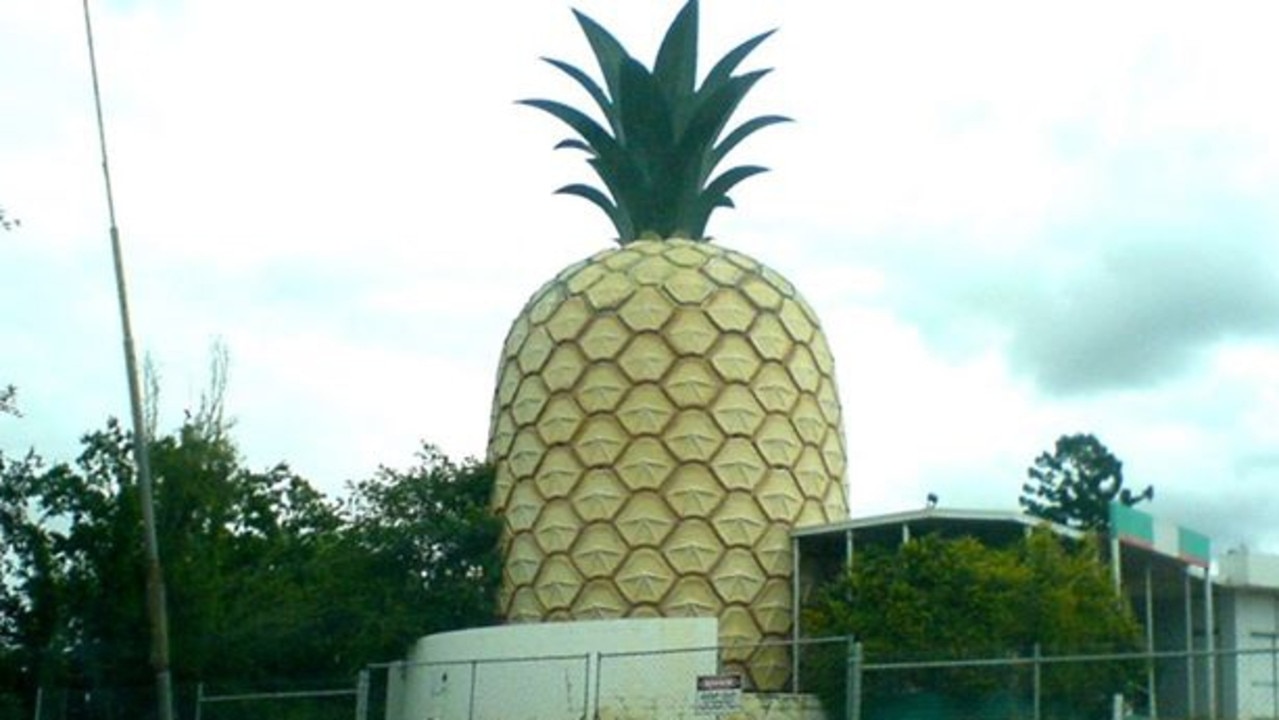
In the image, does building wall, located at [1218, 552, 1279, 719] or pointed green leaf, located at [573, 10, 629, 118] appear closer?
pointed green leaf, located at [573, 10, 629, 118]

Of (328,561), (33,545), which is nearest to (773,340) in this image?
(328,561)

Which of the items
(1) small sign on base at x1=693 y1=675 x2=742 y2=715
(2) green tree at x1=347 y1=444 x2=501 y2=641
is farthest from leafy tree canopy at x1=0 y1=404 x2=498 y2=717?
(1) small sign on base at x1=693 y1=675 x2=742 y2=715

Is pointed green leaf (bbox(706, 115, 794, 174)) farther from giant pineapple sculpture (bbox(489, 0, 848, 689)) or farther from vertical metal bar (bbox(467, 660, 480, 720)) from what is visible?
vertical metal bar (bbox(467, 660, 480, 720))

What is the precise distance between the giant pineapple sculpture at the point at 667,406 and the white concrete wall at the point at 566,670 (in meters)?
3.02

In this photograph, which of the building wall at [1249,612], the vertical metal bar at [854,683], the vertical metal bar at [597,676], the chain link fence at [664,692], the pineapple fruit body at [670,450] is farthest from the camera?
the building wall at [1249,612]

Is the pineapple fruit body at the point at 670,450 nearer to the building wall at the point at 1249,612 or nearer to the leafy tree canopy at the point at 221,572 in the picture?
the leafy tree canopy at the point at 221,572

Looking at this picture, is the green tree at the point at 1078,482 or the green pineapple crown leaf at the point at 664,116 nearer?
the green pineapple crown leaf at the point at 664,116

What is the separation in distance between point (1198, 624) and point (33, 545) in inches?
1016

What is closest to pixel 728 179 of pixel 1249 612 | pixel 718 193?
pixel 718 193

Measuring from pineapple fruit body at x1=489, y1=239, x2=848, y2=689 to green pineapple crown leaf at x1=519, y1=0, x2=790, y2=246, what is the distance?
4.65 ft

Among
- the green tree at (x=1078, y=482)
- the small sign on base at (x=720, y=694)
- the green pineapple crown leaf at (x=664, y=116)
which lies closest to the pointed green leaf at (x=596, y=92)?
the green pineapple crown leaf at (x=664, y=116)

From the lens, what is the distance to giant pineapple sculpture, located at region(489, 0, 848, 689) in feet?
121

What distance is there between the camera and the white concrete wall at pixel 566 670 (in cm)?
3178

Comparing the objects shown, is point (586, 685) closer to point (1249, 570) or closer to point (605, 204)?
point (605, 204)
